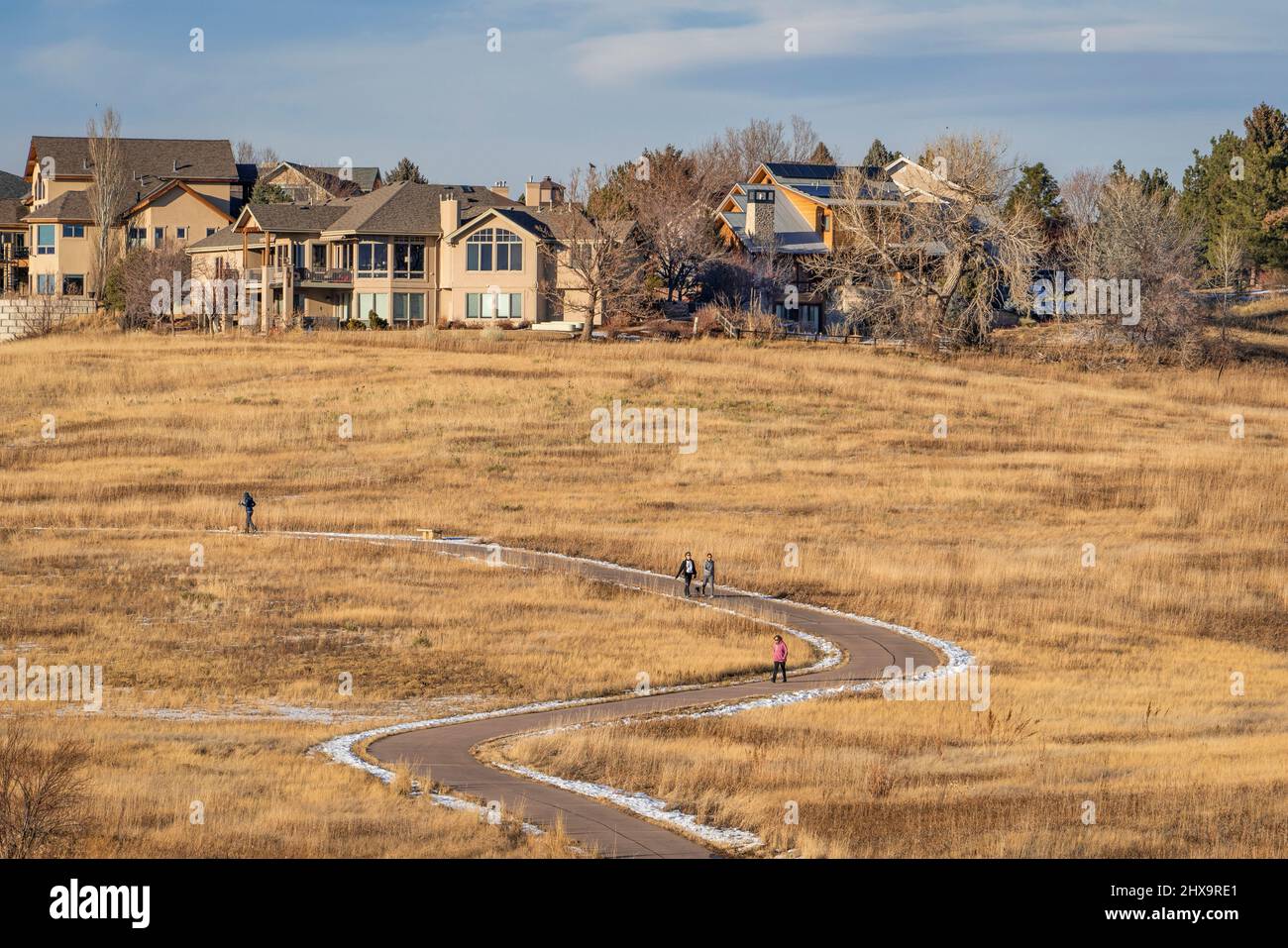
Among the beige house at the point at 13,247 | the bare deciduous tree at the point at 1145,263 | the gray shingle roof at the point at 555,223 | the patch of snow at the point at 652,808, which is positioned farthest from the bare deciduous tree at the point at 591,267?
the patch of snow at the point at 652,808

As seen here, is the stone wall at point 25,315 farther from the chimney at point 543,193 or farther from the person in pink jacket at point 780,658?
the person in pink jacket at point 780,658

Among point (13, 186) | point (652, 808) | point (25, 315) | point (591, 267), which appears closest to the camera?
point (652, 808)

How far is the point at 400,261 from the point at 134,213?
→ 85.8 ft

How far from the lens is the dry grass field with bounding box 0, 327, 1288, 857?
22109 mm

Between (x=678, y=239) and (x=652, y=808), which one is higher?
(x=678, y=239)

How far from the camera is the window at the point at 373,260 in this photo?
306 ft

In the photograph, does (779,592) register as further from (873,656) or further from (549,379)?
(549,379)

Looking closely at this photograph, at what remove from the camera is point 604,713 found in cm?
2902

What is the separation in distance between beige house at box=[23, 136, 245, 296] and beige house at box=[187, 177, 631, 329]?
34.6ft

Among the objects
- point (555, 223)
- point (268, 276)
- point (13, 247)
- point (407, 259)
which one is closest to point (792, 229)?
point (555, 223)

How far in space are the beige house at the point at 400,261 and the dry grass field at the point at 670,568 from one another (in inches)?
301

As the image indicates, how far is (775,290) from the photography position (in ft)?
312

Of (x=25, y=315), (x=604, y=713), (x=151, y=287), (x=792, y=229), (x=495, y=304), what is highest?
(x=792, y=229)

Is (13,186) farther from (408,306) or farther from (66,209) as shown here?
(408,306)
